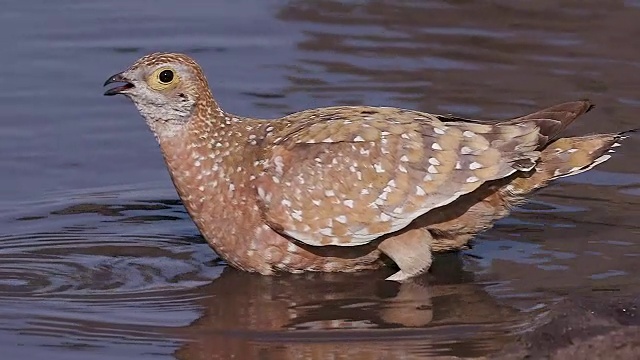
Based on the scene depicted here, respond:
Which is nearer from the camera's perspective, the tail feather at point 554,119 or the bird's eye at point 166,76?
the bird's eye at point 166,76

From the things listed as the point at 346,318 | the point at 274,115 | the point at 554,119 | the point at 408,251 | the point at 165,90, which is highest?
the point at 165,90

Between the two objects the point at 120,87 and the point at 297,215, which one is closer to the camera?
the point at 297,215

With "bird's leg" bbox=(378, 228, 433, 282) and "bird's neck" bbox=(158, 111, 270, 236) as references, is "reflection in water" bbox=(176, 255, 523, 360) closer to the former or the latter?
"bird's leg" bbox=(378, 228, 433, 282)

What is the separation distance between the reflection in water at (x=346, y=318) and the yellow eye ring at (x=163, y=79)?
130 cm

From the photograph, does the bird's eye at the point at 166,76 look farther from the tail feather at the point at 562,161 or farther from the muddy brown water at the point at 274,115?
the tail feather at the point at 562,161

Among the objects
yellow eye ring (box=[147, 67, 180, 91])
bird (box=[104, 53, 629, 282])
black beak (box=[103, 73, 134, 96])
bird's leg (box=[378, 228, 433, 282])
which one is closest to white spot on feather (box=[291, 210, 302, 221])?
bird (box=[104, 53, 629, 282])

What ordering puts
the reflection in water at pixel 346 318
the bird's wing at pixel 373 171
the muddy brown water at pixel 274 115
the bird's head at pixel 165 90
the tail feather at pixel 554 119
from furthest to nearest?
the tail feather at pixel 554 119 → the bird's head at pixel 165 90 → the bird's wing at pixel 373 171 → the muddy brown water at pixel 274 115 → the reflection in water at pixel 346 318

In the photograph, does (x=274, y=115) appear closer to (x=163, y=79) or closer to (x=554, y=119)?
(x=163, y=79)

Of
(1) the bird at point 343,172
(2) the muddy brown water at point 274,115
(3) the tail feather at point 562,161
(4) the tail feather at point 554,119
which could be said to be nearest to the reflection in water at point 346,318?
(2) the muddy brown water at point 274,115

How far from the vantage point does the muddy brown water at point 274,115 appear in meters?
8.78

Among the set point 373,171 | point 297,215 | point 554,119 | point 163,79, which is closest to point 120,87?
point 163,79

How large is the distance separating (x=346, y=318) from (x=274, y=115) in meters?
3.71

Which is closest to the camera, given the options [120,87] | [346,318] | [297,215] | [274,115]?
[346,318]

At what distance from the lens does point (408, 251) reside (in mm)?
9672
